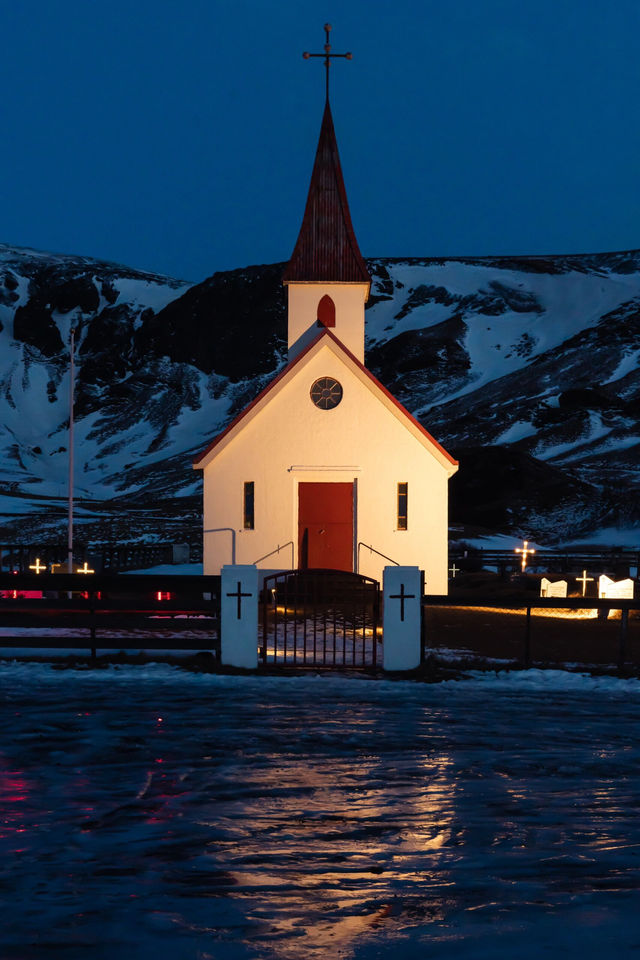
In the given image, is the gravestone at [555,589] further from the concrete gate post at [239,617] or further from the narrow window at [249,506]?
the concrete gate post at [239,617]

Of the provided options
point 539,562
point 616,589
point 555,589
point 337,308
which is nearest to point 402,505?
point 555,589

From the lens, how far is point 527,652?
16703mm

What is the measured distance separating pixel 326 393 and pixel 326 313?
166 inches

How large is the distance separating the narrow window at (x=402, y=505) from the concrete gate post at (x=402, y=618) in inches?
515

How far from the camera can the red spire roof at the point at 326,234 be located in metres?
33.5

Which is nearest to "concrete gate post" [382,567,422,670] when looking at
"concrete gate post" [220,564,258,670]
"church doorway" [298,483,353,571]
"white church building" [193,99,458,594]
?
"concrete gate post" [220,564,258,670]

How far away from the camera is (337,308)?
33531 millimetres

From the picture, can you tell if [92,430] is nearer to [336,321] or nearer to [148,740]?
[336,321]

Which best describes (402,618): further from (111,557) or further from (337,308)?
(111,557)

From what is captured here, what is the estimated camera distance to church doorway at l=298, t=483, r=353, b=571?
99.1 feet

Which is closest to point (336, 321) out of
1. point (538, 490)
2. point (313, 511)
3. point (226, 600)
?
point (313, 511)

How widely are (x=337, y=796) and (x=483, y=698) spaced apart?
5.93 metres

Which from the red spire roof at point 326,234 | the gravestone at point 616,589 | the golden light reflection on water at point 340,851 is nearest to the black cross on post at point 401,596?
the golden light reflection on water at point 340,851

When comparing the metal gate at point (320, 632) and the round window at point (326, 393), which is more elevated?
the round window at point (326, 393)
